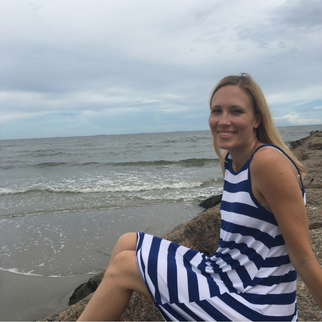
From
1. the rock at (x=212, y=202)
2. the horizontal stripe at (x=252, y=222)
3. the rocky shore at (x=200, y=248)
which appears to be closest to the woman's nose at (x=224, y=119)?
the horizontal stripe at (x=252, y=222)

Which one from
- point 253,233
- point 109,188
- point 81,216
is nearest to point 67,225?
point 81,216

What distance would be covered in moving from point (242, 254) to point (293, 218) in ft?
1.40

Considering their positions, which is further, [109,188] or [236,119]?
[109,188]

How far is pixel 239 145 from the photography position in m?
1.73

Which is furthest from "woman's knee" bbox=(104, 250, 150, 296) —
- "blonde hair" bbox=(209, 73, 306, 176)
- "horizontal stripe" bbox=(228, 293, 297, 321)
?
"blonde hair" bbox=(209, 73, 306, 176)

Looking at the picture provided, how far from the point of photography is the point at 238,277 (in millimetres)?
1579

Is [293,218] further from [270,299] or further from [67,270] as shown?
[67,270]

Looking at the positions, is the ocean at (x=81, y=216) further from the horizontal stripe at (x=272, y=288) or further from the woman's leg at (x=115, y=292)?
the woman's leg at (x=115, y=292)

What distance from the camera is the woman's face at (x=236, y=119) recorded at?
5.64 ft

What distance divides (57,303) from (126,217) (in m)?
3.81

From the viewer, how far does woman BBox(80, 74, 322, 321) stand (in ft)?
4.50

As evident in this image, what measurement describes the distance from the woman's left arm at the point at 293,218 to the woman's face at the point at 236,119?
1.22ft

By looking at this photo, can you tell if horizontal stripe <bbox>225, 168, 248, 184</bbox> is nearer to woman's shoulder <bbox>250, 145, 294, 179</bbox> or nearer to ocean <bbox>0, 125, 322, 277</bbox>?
woman's shoulder <bbox>250, 145, 294, 179</bbox>

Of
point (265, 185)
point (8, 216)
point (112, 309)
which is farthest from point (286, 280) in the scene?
point (8, 216)
